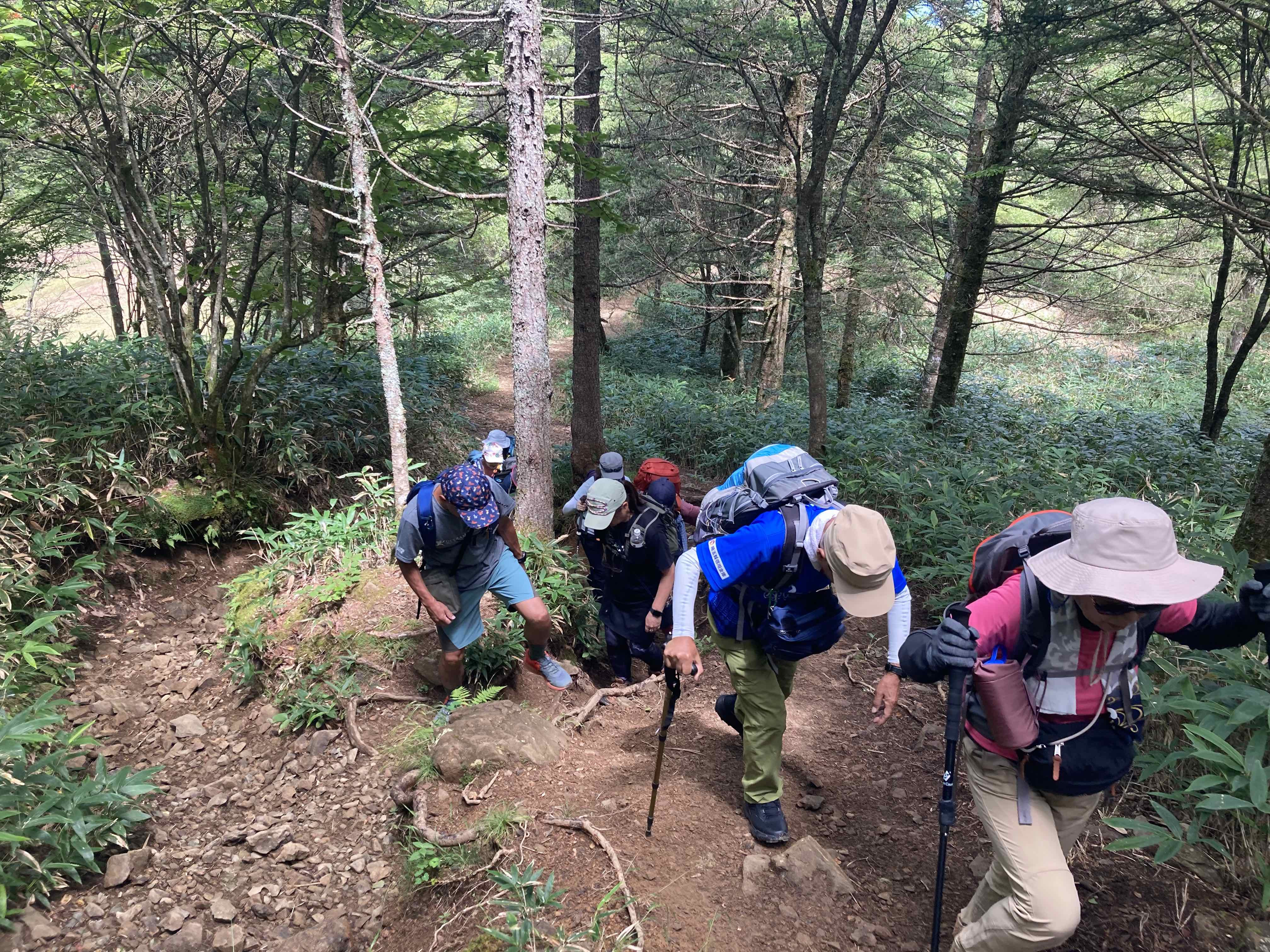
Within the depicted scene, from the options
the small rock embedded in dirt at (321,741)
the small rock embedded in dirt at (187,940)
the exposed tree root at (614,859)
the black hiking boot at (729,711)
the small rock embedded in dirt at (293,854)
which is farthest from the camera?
the small rock embedded in dirt at (321,741)

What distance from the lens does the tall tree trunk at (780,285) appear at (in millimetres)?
12484

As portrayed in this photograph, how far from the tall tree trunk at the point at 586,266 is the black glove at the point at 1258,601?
737 cm

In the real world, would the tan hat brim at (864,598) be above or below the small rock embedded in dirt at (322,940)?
above

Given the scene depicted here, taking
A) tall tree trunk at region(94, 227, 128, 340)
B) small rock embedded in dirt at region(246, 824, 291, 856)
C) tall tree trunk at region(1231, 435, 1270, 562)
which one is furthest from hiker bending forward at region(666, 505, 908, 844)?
tall tree trunk at region(94, 227, 128, 340)

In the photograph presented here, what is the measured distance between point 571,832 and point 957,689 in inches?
83.3

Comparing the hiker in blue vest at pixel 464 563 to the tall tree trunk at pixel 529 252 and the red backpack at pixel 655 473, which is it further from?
the tall tree trunk at pixel 529 252

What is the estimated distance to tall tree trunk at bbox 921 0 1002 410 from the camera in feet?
→ 33.3

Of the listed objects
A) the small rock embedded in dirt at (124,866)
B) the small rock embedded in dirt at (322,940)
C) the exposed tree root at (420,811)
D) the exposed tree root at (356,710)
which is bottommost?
the small rock embedded in dirt at (322,940)

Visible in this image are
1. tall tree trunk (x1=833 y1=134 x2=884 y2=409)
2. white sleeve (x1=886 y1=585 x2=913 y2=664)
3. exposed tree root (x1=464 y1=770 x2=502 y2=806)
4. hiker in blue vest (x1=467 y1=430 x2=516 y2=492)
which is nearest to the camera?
white sleeve (x1=886 y1=585 x2=913 y2=664)

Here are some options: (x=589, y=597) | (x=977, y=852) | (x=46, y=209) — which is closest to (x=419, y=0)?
(x=46, y=209)

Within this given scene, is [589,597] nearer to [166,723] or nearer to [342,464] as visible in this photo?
[166,723]

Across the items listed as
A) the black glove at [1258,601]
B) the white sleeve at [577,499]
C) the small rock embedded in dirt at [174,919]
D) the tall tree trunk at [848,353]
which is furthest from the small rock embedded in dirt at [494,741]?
the tall tree trunk at [848,353]

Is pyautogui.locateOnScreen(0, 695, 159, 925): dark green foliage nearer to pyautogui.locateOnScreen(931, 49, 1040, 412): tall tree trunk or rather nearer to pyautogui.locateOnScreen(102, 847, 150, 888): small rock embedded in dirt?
pyautogui.locateOnScreen(102, 847, 150, 888): small rock embedded in dirt

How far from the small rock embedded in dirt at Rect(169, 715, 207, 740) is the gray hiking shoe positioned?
2.41 m
